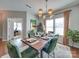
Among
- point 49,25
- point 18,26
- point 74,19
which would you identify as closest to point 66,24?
point 74,19

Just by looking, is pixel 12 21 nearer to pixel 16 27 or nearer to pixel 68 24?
pixel 16 27

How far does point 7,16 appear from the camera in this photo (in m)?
8.90

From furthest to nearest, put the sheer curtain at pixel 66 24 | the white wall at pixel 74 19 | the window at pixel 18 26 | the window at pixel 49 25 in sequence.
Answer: the window at pixel 18 26
the window at pixel 49 25
the sheer curtain at pixel 66 24
the white wall at pixel 74 19

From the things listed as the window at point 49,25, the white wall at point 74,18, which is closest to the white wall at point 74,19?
the white wall at point 74,18

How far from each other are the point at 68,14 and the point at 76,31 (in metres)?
1.10

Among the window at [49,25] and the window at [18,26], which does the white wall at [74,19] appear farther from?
the window at [18,26]

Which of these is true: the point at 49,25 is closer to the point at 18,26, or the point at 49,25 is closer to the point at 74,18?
the point at 18,26

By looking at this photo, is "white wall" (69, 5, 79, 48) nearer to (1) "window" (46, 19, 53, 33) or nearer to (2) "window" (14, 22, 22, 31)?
(1) "window" (46, 19, 53, 33)

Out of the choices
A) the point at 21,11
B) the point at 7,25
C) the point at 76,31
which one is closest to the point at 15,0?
the point at 21,11

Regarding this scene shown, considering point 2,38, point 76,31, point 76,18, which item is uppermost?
point 76,18

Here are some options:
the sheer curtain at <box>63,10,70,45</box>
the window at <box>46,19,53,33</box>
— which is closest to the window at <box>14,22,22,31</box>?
the window at <box>46,19,53,33</box>

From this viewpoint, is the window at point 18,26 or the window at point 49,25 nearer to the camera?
the window at point 49,25

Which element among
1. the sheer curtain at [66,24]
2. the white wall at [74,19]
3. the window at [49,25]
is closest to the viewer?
the white wall at [74,19]

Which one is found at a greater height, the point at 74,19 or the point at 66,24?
the point at 74,19
